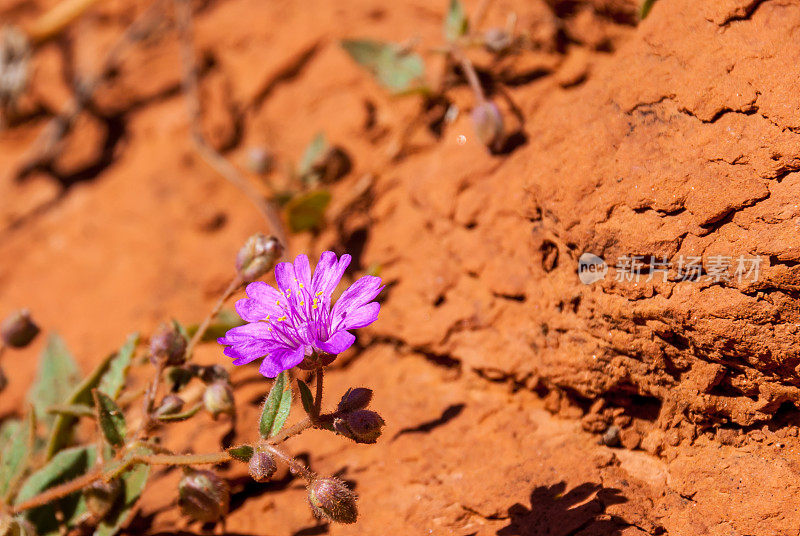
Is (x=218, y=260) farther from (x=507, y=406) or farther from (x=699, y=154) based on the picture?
(x=699, y=154)

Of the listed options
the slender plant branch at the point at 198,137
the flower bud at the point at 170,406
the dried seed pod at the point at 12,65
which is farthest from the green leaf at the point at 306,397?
the dried seed pod at the point at 12,65

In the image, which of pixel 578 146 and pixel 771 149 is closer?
pixel 771 149

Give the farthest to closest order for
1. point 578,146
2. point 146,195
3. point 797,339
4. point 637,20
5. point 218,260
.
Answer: point 146,195, point 218,260, point 637,20, point 578,146, point 797,339

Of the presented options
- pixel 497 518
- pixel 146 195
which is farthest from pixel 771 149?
pixel 146 195

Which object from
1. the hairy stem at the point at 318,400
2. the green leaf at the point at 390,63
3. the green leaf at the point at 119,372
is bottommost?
the green leaf at the point at 119,372

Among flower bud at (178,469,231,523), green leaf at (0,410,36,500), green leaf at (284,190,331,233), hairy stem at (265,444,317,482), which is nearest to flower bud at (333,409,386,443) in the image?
hairy stem at (265,444,317,482)

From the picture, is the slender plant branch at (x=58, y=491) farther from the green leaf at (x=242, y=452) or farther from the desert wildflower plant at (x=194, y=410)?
the green leaf at (x=242, y=452)

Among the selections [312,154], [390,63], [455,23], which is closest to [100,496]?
[312,154]
